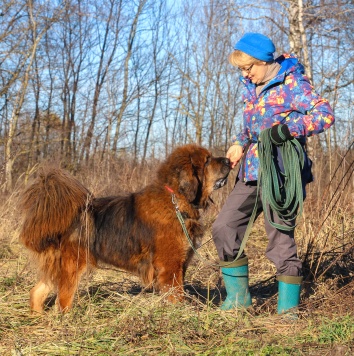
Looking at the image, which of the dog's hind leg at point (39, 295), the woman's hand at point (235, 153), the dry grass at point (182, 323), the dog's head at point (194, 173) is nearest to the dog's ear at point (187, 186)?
the dog's head at point (194, 173)

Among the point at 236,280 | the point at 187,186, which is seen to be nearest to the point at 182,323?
the point at 236,280

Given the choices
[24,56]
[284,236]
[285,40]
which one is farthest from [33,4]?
[284,236]

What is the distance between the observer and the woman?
12.5ft

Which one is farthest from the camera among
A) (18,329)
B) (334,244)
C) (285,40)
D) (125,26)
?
(125,26)

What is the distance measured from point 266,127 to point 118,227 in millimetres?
1702

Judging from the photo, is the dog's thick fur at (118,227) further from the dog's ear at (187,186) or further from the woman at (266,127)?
the woman at (266,127)

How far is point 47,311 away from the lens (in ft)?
14.8

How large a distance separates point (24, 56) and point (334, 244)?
14372 mm

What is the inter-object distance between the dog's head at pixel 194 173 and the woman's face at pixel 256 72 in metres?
0.97

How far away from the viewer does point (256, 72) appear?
4.03m

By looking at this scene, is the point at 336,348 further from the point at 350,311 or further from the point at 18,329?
the point at 18,329

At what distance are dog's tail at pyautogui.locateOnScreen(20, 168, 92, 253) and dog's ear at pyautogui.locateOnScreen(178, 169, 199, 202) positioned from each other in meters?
0.89

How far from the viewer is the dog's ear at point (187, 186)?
477 cm

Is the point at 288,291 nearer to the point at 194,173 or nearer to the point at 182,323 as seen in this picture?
the point at 182,323
